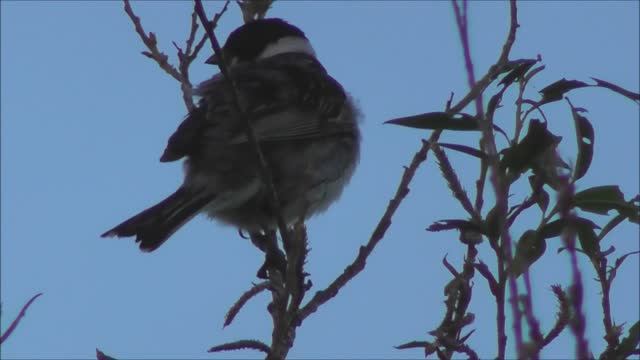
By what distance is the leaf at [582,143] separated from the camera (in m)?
2.93

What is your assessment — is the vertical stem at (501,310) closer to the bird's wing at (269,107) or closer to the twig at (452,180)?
the twig at (452,180)

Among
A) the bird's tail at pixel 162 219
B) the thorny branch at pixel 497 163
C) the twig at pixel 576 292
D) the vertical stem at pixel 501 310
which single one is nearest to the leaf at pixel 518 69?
the thorny branch at pixel 497 163

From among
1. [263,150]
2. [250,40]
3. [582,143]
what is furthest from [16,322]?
[250,40]

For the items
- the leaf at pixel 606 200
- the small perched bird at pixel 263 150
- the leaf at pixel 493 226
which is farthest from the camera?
the small perched bird at pixel 263 150

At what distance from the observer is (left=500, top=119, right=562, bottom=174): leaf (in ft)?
8.98

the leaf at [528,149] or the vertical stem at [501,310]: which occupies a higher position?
the leaf at [528,149]

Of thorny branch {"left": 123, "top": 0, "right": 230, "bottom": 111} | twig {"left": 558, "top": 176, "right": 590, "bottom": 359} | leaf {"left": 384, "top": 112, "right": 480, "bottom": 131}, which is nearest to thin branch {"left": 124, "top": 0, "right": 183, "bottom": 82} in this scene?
thorny branch {"left": 123, "top": 0, "right": 230, "bottom": 111}

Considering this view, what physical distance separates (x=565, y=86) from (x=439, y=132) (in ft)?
1.62

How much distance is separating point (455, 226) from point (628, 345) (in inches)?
22.7

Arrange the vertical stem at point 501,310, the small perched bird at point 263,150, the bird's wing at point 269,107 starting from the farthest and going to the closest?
the bird's wing at point 269,107, the small perched bird at point 263,150, the vertical stem at point 501,310

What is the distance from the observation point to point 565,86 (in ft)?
10.2

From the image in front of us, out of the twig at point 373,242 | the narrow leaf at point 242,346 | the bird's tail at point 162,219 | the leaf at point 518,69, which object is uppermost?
the leaf at point 518,69

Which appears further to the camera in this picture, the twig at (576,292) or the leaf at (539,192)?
the leaf at (539,192)

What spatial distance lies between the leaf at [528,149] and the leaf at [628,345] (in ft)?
1.70
